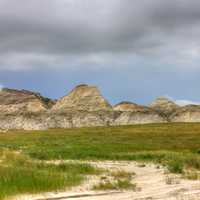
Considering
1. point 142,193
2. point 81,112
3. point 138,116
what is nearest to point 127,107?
point 138,116

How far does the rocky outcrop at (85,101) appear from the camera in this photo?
157m

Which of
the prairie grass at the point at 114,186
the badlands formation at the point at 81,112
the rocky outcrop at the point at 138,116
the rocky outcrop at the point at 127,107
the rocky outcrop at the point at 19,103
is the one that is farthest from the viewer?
the rocky outcrop at the point at 127,107

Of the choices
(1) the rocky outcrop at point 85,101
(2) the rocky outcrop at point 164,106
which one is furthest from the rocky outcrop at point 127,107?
(1) the rocky outcrop at point 85,101

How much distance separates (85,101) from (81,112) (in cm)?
1052

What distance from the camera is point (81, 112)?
148125mm

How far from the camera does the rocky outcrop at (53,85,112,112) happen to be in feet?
516

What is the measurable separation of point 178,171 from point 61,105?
132 meters

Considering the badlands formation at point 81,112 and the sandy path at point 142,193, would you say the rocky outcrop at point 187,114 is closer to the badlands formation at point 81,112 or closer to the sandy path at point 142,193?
the badlands formation at point 81,112

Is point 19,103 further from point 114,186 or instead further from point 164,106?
point 114,186

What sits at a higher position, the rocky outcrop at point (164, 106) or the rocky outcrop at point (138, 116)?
the rocky outcrop at point (164, 106)

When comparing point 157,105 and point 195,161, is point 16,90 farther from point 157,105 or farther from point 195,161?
point 195,161

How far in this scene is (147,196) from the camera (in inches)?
769

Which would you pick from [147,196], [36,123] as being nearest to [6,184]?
[147,196]

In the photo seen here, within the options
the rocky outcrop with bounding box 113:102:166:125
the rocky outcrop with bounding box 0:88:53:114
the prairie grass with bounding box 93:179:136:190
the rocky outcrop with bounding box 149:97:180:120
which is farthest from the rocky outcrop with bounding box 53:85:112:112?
the prairie grass with bounding box 93:179:136:190
